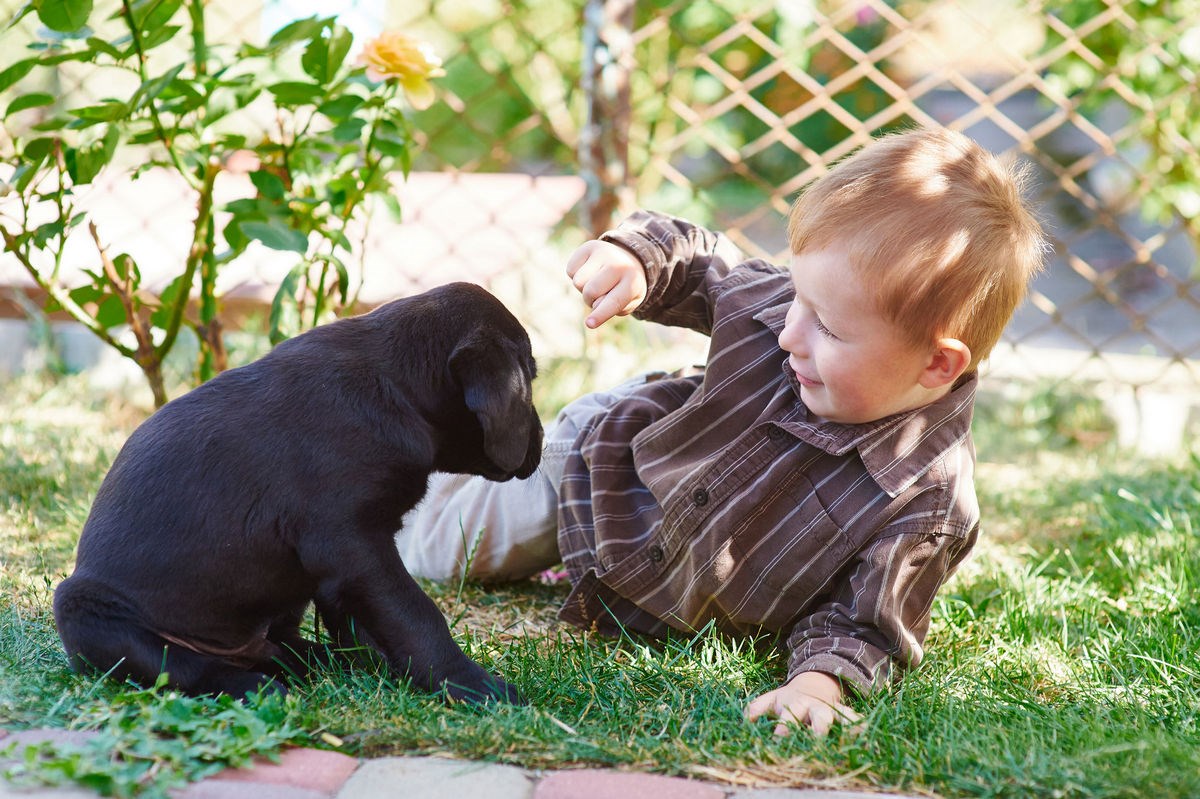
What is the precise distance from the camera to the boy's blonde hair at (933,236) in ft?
6.98

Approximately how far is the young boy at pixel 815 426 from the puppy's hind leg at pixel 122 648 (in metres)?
0.79

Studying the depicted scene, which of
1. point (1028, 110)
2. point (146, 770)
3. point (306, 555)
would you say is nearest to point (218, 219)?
point (306, 555)

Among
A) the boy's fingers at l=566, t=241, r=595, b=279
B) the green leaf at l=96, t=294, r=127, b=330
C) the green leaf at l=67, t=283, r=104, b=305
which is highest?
the green leaf at l=67, t=283, r=104, b=305

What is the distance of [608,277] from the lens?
2494 millimetres

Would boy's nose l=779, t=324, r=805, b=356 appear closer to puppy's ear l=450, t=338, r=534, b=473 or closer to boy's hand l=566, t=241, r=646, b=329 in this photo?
boy's hand l=566, t=241, r=646, b=329

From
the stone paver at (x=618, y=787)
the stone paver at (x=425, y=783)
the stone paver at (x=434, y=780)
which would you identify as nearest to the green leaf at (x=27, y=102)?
the stone paver at (x=425, y=783)

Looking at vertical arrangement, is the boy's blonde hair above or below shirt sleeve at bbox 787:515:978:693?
above

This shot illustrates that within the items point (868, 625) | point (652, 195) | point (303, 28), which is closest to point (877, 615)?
point (868, 625)

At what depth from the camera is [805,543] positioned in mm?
2346

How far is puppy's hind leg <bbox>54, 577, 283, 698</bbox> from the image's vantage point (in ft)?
6.48

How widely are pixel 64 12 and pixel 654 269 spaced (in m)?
1.34

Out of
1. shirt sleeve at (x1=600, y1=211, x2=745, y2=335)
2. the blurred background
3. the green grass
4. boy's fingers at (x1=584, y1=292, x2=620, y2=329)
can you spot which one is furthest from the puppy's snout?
the blurred background

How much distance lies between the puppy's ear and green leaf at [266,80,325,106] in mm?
995

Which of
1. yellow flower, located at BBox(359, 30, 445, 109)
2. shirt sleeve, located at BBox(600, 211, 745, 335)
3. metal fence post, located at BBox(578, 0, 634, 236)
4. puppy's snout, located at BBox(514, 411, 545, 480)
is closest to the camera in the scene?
puppy's snout, located at BBox(514, 411, 545, 480)
